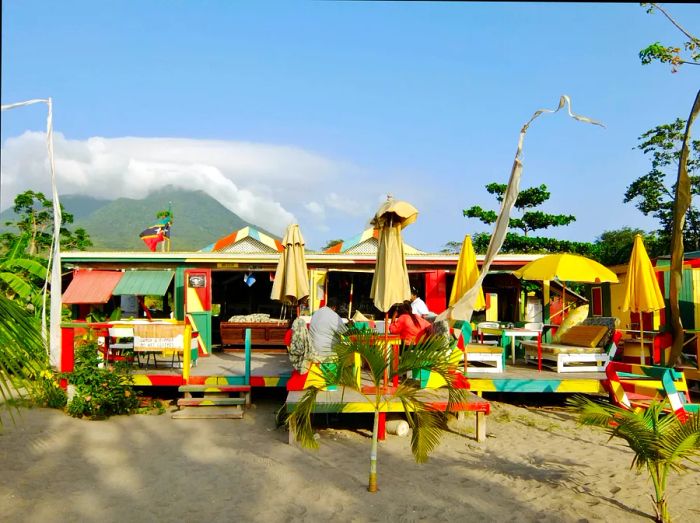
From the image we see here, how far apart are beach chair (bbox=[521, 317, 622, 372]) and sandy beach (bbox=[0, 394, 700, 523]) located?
1.17 meters

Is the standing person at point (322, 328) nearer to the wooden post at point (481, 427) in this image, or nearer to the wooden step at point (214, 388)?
Answer: the wooden step at point (214, 388)

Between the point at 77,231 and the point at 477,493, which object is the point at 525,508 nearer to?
the point at 477,493

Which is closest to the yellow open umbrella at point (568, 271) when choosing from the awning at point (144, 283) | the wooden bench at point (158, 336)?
the wooden bench at point (158, 336)

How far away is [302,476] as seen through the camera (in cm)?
541

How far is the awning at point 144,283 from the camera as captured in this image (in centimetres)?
1137

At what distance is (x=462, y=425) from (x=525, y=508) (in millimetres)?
2773

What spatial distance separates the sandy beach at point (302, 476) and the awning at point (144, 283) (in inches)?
162

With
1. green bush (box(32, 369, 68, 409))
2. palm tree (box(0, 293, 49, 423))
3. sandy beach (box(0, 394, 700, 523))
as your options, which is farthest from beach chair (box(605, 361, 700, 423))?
green bush (box(32, 369, 68, 409))

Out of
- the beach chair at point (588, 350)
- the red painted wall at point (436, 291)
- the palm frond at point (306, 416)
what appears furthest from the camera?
the red painted wall at point (436, 291)

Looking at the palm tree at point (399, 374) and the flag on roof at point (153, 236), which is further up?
the flag on roof at point (153, 236)

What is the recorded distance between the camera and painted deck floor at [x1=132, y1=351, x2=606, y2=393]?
7.85 m

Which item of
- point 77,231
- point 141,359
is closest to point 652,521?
point 141,359

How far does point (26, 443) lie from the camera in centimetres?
649

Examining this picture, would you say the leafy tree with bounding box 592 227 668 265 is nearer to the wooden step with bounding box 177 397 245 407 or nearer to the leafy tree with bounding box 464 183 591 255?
the leafy tree with bounding box 464 183 591 255
